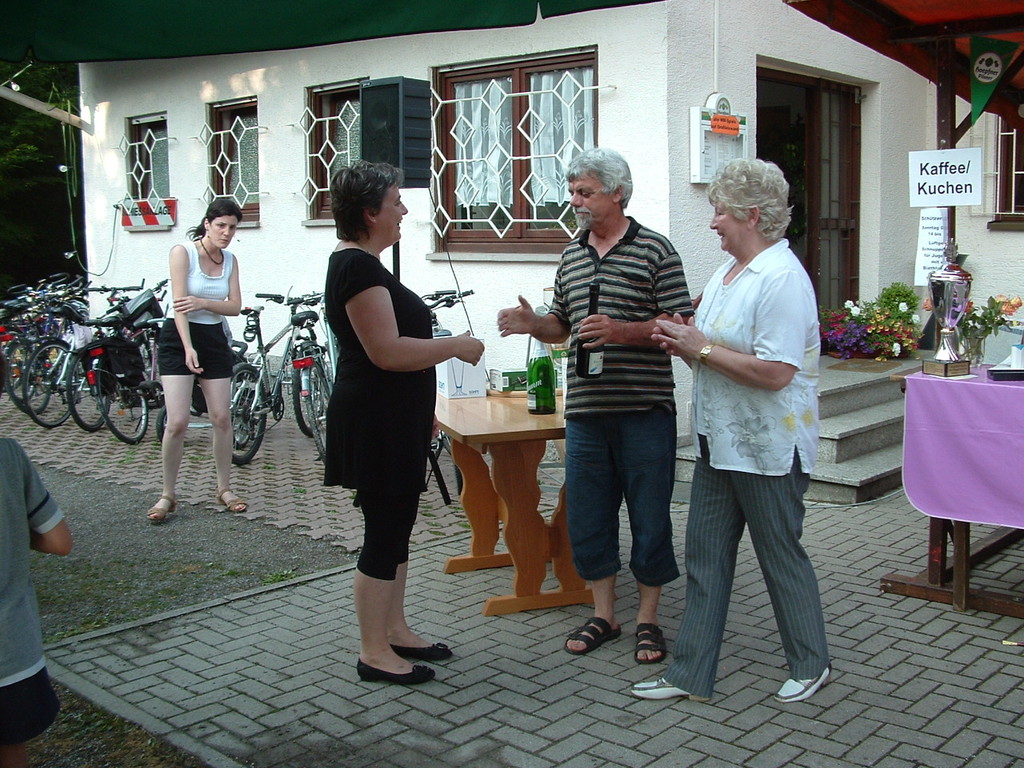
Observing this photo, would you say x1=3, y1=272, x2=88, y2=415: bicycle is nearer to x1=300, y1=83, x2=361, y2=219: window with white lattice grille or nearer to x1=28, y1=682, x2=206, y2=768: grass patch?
x1=300, y1=83, x2=361, y2=219: window with white lattice grille

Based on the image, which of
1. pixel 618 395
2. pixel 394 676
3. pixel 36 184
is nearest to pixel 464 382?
pixel 618 395

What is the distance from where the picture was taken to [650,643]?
4211mm

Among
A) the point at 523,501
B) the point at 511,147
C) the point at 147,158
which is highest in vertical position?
the point at 147,158

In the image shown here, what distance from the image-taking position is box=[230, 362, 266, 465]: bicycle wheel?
27.5 feet

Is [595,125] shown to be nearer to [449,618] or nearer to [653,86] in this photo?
[653,86]

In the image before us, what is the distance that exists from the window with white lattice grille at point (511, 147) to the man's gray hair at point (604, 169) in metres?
3.67

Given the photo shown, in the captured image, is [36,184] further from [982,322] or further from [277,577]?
[982,322]

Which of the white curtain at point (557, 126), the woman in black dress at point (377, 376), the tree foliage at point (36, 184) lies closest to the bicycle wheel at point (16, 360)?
the white curtain at point (557, 126)

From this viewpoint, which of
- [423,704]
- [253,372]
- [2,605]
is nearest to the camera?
[2,605]

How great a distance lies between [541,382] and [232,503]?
2.92 meters

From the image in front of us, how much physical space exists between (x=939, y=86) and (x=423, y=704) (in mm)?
3980

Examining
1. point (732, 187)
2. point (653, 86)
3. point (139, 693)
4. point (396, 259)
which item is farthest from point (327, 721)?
point (653, 86)

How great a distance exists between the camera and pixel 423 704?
387cm

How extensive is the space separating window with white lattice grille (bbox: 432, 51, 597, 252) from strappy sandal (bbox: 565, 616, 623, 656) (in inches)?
158
